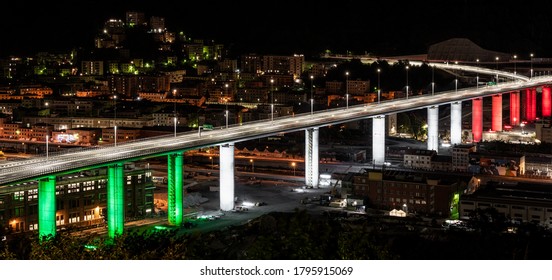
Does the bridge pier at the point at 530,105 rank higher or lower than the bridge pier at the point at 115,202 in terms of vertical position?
higher

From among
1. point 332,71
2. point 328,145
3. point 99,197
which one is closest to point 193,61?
point 332,71

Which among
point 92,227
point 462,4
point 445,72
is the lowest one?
point 92,227

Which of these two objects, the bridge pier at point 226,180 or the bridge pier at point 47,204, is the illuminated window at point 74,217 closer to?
the bridge pier at point 226,180

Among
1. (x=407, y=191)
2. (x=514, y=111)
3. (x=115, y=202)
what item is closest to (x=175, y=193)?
(x=115, y=202)

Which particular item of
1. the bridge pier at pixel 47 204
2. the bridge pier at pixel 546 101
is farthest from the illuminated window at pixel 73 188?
the bridge pier at pixel 546 101

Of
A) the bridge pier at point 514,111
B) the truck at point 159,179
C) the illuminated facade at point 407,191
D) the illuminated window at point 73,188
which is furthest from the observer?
the bridge pier at point 514,111

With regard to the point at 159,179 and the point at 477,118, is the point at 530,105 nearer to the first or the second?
the point at 477,118

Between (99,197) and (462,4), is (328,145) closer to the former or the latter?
(99,197)
